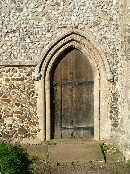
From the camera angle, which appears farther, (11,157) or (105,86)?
(105,86)

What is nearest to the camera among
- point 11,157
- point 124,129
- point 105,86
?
point 11,157

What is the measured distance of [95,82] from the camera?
930 cm

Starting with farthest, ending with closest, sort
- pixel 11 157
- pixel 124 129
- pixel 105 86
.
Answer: pixel 105 86 → pixel 124 129 → pixel 11 157

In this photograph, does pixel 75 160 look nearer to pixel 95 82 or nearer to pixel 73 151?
pixel 73 151

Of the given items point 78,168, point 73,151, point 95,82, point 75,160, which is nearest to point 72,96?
point 95,82

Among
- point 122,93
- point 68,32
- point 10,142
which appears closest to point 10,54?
point 68,32

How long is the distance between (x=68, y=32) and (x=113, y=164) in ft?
11.0

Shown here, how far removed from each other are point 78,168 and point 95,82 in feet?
7.39

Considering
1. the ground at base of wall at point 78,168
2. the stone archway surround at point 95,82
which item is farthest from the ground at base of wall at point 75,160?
the stone archway surround at point 95,82

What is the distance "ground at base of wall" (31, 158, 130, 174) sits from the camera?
8.22m

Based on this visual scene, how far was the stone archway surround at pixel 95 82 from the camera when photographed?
9.05 m

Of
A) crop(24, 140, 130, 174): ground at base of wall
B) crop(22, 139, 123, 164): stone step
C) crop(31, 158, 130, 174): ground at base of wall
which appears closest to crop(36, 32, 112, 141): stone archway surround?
crop(22, 139, 123, 164): stone step

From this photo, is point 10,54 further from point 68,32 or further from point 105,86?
point 105,86

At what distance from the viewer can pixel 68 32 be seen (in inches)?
352
